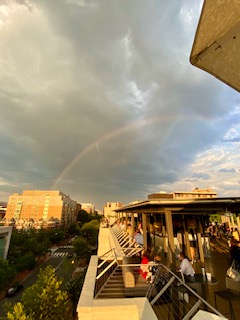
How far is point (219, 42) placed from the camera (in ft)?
4.78

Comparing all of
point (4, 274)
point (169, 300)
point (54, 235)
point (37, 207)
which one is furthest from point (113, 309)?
point (37, 207)

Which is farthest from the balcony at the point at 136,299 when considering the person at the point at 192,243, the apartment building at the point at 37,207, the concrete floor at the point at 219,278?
the apartment building at the point at 37,207

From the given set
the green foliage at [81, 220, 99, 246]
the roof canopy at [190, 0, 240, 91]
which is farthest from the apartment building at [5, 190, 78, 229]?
the roof canopy at [190, 0, 240, 91]

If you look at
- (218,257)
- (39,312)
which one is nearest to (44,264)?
(39,312)

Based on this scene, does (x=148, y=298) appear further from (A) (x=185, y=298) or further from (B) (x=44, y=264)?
(B) (x=44, y=264)

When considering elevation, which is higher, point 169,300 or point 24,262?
point 169,300

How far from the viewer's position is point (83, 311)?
3.87 meters

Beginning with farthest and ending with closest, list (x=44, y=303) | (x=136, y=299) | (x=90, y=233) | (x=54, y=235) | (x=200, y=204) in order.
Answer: (x=54, y=235) < (x=90, y=233) < (x=44, y=303) < (x=200, y=204) < (x=136, y=299)

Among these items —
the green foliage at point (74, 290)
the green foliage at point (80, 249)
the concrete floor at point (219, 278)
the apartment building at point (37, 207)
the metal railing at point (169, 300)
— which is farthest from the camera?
the apartment building at point (37, 207)

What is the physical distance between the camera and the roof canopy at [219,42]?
124 centimetres

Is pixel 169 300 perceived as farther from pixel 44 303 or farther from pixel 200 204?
pixel 44 303

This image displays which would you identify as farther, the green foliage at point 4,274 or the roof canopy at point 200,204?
the green foliage at point 4,274

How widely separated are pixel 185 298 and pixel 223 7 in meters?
5.52

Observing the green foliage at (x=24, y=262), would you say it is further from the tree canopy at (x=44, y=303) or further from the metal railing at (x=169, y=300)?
the metal railing at (x=169, y=300)
